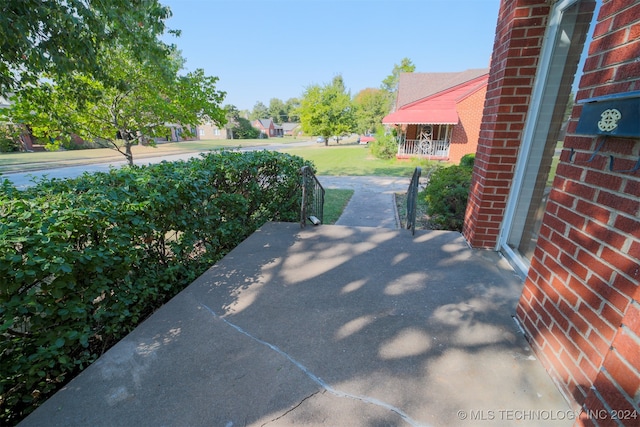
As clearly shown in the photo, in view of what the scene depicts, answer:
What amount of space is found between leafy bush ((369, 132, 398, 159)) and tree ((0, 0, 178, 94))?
56.9ft

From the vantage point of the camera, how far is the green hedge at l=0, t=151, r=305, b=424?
4.78ft

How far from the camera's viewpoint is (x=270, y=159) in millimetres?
4477

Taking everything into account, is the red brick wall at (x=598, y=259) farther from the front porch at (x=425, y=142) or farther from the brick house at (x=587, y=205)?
the front porch at (x=425, y=142)

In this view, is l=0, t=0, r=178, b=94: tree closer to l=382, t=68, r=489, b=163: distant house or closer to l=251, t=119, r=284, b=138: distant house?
l=382, t=68, r=489, b=163: distant house

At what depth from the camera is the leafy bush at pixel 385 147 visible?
789 inches

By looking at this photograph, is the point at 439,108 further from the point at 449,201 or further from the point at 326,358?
the point at 326,358

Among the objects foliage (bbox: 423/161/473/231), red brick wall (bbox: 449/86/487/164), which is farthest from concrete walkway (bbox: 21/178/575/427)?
red brick wall (bbox: 449/86/487/164)

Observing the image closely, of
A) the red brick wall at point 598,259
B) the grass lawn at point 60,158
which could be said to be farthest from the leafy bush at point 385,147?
the red brick wall at point 598,259

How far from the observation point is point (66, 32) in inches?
132

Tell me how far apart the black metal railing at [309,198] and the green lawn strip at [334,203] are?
0.85 meters

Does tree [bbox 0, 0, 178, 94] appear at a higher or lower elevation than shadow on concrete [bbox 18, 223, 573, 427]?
higher

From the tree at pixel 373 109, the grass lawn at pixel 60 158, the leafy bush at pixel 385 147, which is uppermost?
the tree at pixel 373 109

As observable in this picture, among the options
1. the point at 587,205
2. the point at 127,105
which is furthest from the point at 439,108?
the point at 587,205

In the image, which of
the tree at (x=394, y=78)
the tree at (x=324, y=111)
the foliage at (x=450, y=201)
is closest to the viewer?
the foliage at (x=450, y=201)
